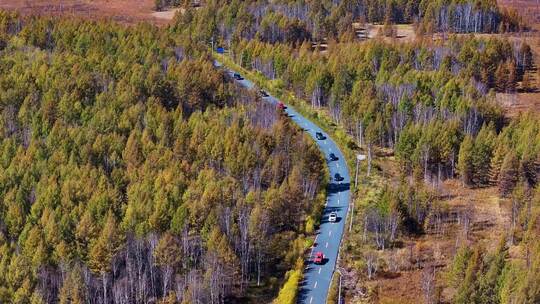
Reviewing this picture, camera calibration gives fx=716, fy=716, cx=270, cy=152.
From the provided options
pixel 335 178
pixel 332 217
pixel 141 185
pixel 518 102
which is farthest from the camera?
pixel 518 102

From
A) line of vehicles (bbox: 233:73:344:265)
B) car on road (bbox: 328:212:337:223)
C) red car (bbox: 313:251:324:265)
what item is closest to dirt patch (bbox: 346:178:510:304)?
red car (bbox: 313:251:324:265)

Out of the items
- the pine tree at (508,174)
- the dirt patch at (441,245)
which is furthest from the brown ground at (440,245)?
the pine tree at (508,174)

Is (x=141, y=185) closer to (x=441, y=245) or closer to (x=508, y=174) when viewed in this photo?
(x=441, y=245)

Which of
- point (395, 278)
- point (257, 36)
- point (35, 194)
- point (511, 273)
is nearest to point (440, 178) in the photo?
point (395, 278)

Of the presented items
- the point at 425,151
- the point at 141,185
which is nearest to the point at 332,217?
the point at 141,185

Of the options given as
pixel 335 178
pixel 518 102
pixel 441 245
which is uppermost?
pixel 335 178

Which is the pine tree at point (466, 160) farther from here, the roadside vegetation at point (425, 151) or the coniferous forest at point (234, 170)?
the coniferous forest at point (234, 170)
